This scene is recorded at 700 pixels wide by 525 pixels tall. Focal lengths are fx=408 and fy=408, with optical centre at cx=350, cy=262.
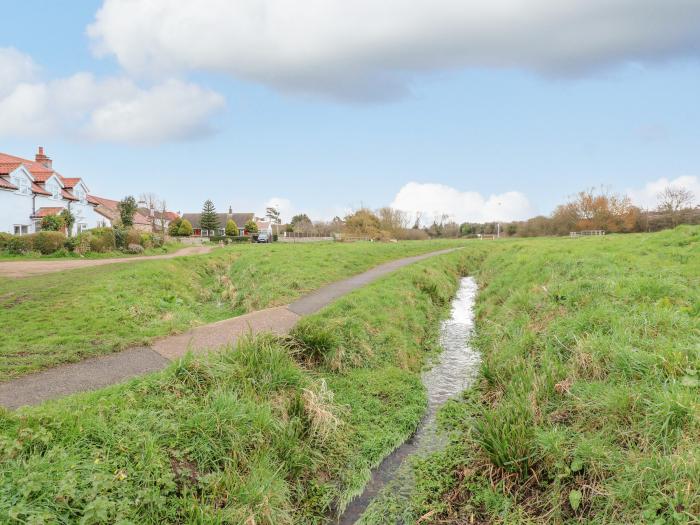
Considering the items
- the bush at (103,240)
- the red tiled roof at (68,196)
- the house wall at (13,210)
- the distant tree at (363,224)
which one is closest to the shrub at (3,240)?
the bush at (103,240)

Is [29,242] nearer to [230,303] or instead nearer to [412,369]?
[230,303]

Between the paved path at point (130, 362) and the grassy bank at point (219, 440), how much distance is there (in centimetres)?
98

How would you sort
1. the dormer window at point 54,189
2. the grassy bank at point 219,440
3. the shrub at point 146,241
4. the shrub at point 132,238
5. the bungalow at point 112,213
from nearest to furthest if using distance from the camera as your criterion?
the grassy bank at point 219,440 < the shrub at point 132,238 < the shrub at point 146,241 < the dormer window at point 54,189 < the bungalow at point 112,213

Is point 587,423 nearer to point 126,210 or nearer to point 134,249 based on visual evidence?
point 134,249

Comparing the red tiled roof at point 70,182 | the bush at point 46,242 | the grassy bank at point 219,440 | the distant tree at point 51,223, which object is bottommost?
the grassy bank at point 219,440

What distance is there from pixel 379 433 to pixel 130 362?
15.2 feet

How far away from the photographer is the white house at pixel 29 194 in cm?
3400

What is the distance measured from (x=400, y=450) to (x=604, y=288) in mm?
5934

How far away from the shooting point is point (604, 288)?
891cm

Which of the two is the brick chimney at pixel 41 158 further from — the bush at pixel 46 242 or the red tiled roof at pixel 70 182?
the bush at pixel 46 242

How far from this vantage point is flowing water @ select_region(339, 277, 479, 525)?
196 inches

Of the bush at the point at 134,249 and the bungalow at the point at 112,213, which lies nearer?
the bush at the point at 134,249

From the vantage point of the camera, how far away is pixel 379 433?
654 cm

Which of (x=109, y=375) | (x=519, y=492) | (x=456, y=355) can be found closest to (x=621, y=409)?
(x=519, y=492)
